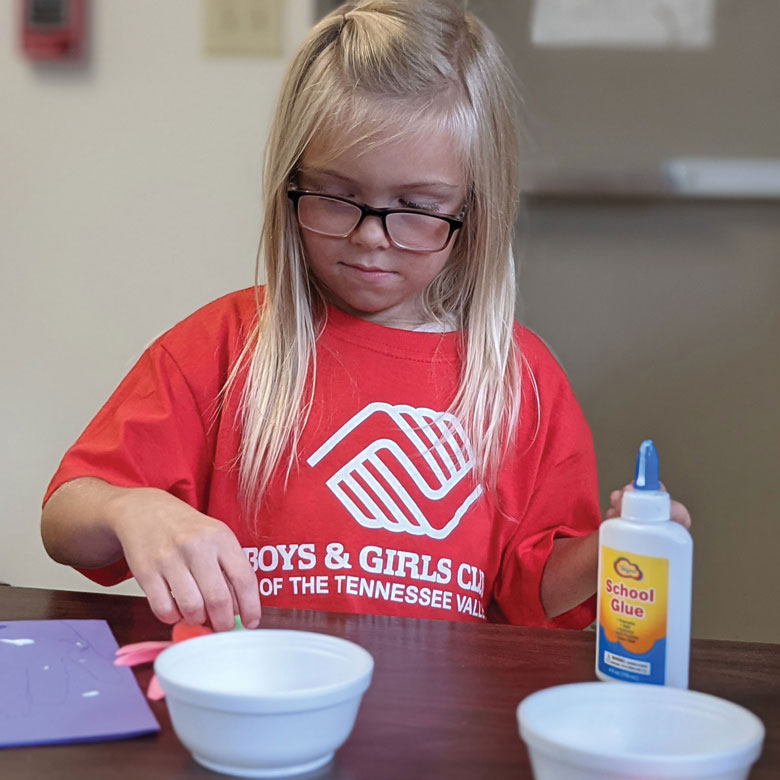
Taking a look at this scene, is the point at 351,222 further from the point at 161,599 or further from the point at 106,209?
the point at 106,209

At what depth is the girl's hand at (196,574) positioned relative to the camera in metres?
0.72

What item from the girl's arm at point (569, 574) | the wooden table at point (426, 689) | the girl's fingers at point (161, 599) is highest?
the girl's fingers at point (161, 599)

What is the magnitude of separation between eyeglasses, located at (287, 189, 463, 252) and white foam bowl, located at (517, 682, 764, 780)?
1.85 feet

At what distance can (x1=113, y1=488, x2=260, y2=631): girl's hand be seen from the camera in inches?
28.4

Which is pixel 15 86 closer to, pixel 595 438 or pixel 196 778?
pixel 595 438

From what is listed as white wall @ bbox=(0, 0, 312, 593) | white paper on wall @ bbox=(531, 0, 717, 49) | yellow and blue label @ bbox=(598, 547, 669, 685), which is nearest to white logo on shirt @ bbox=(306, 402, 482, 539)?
yellow and blue label @ bbox=(598, 547, 669, 685)

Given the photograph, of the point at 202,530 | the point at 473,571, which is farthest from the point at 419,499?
the point at 202,530

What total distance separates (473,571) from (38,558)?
122cm

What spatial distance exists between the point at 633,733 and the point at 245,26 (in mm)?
1631

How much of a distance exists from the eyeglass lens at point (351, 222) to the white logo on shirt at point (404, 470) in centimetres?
18

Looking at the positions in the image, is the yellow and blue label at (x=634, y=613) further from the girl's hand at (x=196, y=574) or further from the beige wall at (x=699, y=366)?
the beige wall at (x=699, y=366)

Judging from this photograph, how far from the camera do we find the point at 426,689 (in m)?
0.66

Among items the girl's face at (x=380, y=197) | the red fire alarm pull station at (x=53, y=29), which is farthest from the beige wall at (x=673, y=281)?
the girl's face at (x=380, y=197)

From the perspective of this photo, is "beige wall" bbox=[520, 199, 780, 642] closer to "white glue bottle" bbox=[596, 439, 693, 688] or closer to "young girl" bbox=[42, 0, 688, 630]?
"young girl" bbox=[42, 0, 688, 630]
